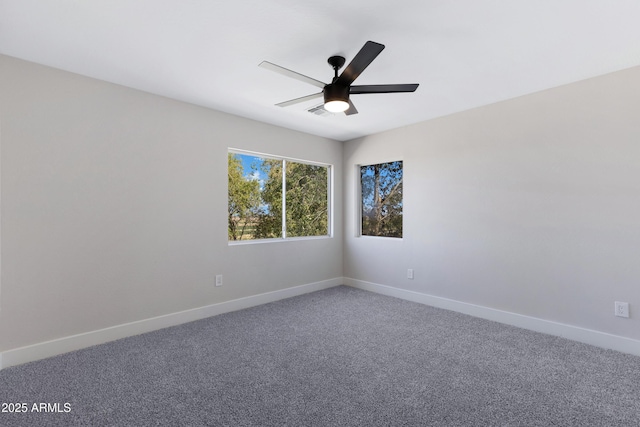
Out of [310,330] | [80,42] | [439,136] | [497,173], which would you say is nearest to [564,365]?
[497,173]

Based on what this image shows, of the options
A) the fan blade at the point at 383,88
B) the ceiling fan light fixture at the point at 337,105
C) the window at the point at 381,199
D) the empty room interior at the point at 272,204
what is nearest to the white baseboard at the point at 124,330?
the empty room interior at the point at 272,204

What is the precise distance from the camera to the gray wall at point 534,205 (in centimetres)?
260

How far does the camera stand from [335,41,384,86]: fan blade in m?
1.75

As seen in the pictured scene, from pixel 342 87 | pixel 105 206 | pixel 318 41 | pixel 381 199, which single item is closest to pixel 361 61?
pixel 342 87

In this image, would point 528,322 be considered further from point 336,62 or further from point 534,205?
point 336,62

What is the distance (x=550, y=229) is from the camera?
9.71ft

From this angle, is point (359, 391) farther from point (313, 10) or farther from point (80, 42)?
point (80, 42)

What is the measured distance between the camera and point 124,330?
9.36 ft

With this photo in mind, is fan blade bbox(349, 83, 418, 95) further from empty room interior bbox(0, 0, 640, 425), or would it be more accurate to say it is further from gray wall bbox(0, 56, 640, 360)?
gray wall bbox(0, 56, 640, 360)

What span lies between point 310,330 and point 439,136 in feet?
9.09

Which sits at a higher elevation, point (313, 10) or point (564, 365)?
point (313, 10)

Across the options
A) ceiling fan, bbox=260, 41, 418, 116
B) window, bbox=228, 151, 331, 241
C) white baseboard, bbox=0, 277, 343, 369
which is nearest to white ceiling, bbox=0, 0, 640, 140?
ceiling fan, bbox=260, 41, 418, 116

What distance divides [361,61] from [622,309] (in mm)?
2988

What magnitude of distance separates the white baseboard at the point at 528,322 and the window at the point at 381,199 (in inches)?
33.5
